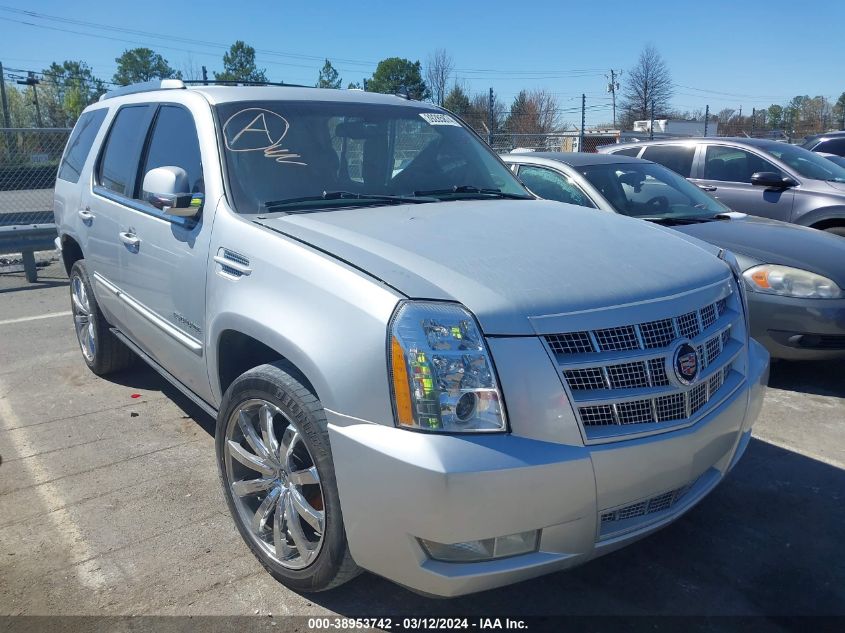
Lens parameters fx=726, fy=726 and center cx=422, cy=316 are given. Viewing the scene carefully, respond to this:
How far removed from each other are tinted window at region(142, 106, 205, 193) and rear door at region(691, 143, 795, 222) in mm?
5835

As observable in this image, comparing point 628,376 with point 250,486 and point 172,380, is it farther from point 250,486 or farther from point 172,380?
point 172,380

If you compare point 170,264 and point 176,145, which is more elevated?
point 176,145

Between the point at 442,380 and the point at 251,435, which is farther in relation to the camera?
the point at 251,435

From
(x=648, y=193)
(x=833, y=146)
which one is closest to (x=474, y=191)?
(x=648, y=193)

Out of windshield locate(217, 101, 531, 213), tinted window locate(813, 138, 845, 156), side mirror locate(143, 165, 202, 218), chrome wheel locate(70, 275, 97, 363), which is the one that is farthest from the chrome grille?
tinted window locate(813, 138, 845, 156)

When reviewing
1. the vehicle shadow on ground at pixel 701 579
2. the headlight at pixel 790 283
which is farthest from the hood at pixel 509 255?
the headlight at pixel 790 283

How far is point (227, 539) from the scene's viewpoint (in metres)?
3.26

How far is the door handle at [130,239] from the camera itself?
3.92m

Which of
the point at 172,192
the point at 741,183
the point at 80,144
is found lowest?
the point at 741,183

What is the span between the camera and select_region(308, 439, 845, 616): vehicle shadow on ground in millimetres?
2770

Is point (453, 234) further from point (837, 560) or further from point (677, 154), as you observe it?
point (677, 154)

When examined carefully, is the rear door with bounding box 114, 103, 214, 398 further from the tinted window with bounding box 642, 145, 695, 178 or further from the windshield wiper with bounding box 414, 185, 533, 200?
the tinted window with bounding box 642, 145, 695, 178

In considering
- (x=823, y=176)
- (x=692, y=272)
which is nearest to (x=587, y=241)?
(x=692, y=272)

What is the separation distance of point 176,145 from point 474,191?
1.59 meters
